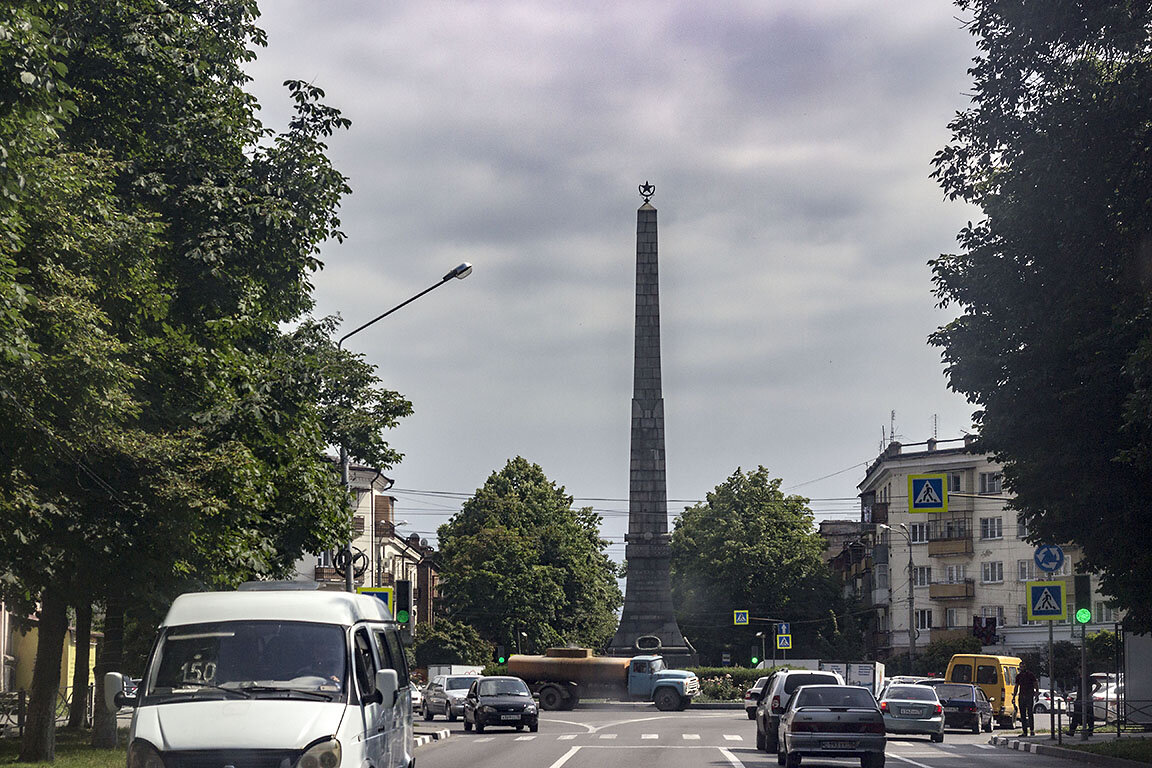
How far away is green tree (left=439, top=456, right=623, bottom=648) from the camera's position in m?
89.5

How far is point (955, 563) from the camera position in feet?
291

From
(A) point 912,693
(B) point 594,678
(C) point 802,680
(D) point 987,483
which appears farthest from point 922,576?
(C) point 802,680

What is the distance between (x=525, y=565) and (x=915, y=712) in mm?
52761

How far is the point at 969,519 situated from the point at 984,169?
219 ft

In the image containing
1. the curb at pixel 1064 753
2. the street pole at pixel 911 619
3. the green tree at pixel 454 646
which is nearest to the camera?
the curb at pixel 1064 753

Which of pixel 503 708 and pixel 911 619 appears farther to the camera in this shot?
pixel 911 619

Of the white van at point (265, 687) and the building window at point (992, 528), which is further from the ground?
the building window at point (992, 528)

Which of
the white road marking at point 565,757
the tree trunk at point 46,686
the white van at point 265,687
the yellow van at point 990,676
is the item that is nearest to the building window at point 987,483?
the yellow van at point 990,676

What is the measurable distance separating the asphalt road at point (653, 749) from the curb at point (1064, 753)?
12.4 inches

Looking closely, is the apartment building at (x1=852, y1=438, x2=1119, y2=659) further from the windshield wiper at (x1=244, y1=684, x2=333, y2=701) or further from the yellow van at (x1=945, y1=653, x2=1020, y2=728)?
the windshield wiper at (x1=244, y1=684, x2=333, y2=701)

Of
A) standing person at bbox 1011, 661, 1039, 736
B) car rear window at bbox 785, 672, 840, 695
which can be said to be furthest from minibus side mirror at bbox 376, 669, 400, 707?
standing person at bbox 1011, 661, 1039, 736

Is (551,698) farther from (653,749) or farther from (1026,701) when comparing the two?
(653,749)

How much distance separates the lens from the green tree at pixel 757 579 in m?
97.4

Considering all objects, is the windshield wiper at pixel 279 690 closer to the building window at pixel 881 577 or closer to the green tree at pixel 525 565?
the green tree at pixel 525 565
